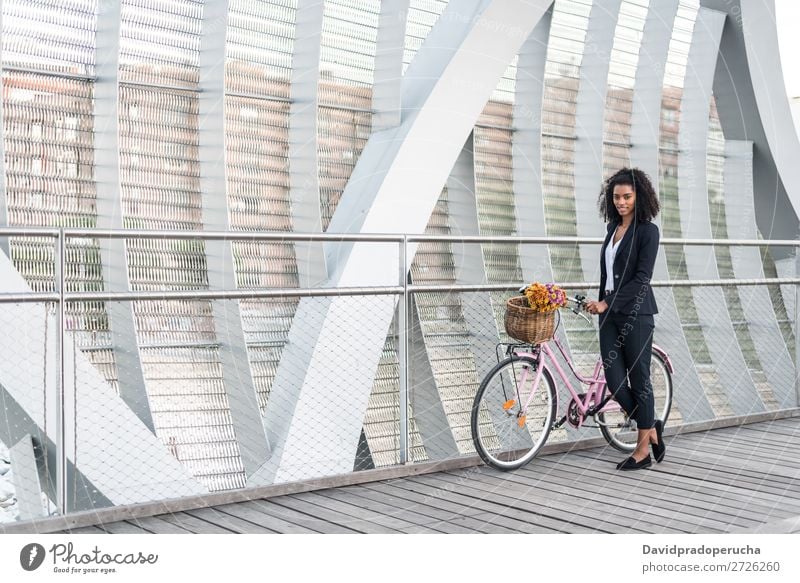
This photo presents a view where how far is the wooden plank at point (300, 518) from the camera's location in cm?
378

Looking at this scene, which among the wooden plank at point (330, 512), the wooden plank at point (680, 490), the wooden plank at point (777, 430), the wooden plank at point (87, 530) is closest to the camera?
the wooden plank at point (87, 530)

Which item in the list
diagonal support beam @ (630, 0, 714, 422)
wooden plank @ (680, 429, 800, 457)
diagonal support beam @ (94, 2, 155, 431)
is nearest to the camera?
wooden plank @ (680, 429, 800, 457)

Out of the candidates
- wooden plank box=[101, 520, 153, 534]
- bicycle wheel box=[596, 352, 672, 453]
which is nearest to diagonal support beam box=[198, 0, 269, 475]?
bicycle wheel box=[596, 352, 672, 453]

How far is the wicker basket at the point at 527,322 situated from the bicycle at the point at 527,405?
9 centimetres

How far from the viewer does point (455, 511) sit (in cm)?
405

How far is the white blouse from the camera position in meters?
4.71

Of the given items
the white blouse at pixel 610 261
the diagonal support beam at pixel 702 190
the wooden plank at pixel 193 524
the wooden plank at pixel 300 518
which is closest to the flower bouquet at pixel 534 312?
the white blouse at pixel 610 261

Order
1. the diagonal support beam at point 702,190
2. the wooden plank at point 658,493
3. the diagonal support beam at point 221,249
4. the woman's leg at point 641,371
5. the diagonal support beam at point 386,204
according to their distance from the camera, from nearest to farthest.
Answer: the wooden plank at point 658,493 < the woman's leg at point 641,371 < the diagonal support beam at point 386,204 < the diagonal support beam at point 221,249 < the diagonal support beam at point 702,190

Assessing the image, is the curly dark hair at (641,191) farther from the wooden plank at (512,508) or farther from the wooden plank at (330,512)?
the wooden plank at (330,512)

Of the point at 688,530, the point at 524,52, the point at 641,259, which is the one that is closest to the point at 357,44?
the point at 524,52

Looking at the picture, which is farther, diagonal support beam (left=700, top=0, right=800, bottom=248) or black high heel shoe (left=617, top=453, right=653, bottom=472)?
diagonal support beam (left=700, top=0, right=800, bottom=248)

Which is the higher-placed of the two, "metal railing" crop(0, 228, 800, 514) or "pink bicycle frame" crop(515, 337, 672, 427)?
"metal railing" crop(0, 228, 800, 514)

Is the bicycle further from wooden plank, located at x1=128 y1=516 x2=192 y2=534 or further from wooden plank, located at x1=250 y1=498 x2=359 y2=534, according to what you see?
wooden plank, located at x1=128 y1=516 x2=192 y2=534

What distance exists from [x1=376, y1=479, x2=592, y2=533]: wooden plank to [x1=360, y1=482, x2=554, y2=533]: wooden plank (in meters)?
0.04
